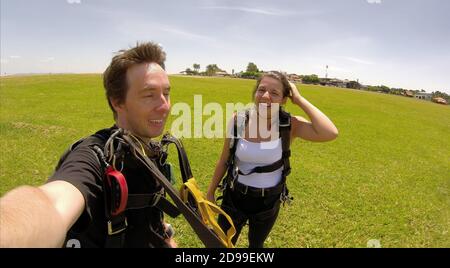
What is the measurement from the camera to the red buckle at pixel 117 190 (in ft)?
5.69

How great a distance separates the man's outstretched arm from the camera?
50.6 inches

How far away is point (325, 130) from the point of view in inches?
148

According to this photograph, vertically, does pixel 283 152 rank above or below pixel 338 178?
above

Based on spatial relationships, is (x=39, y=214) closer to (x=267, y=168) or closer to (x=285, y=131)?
(x=267, y=168)

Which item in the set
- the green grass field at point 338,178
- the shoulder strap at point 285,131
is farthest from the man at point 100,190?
the green grass field at point 338,178

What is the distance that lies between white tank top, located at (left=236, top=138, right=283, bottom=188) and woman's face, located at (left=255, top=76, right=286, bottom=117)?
17.1 inches

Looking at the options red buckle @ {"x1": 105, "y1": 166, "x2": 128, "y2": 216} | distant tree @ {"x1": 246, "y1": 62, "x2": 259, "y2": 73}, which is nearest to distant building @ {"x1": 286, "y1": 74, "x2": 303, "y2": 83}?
red buckle @ {"x1": 105, "y1": 166, "x2": 128, "y2": 216}

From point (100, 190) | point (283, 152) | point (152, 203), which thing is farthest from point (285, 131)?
point (100, 190)

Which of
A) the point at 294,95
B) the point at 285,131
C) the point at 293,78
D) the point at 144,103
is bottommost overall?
the point at 285,131

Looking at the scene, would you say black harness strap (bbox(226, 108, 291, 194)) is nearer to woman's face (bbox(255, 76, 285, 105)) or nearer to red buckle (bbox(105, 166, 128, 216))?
woman's face (bbox(255, 76, 285, 105))

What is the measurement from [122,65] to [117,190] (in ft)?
3.68

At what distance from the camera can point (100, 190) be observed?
185 cm

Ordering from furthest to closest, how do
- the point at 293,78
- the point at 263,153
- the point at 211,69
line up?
the point at 211,69
the point at 293,78
the point at 263,153
